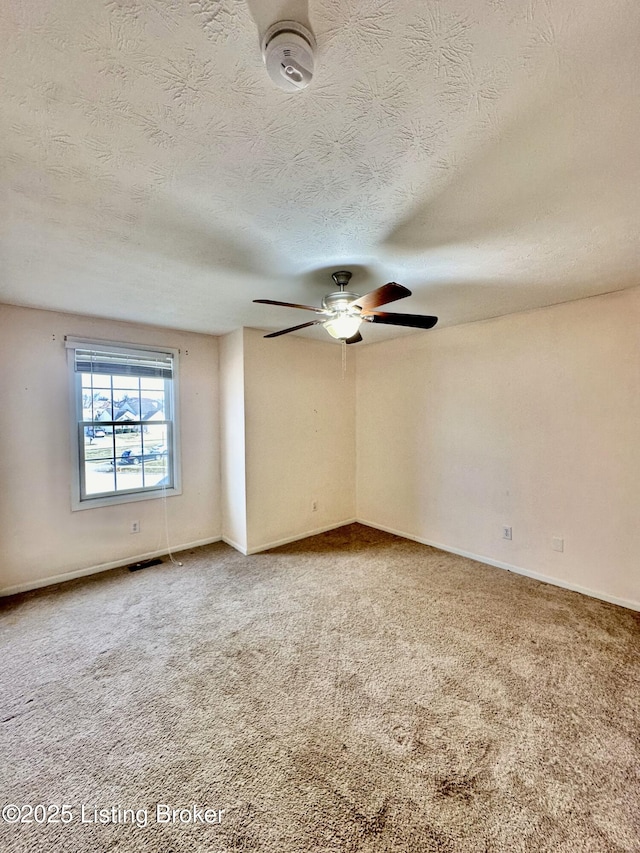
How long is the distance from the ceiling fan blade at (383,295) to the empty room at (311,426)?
55 millimetres

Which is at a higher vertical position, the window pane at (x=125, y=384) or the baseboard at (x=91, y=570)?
the window pane at (x=125, y=384)

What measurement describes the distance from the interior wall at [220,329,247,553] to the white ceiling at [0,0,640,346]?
1583 millimetres

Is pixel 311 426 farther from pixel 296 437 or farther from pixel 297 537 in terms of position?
pixel 297 537

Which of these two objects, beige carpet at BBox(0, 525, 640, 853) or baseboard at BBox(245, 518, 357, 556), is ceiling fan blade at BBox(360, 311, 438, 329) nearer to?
beige carpet at BBox(0, 525, 640, 853)

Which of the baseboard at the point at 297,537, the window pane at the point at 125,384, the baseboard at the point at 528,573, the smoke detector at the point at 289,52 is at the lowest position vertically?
the baseboard at the point at 528,573

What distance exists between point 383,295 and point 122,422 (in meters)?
2.98

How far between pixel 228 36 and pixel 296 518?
3.94m

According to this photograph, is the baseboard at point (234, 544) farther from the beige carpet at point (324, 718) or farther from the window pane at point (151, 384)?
the window pane at point (151, 384)

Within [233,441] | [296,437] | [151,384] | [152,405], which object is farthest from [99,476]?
[296,437]

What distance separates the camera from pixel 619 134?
1226 millimetres

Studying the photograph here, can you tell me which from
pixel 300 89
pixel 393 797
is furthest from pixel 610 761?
pixel 300 89

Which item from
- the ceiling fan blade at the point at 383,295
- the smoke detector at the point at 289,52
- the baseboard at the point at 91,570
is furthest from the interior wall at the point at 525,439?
the smoke detector at the point at 289,52

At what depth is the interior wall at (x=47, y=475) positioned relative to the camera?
9.89 feet

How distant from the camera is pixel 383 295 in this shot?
1872mm
